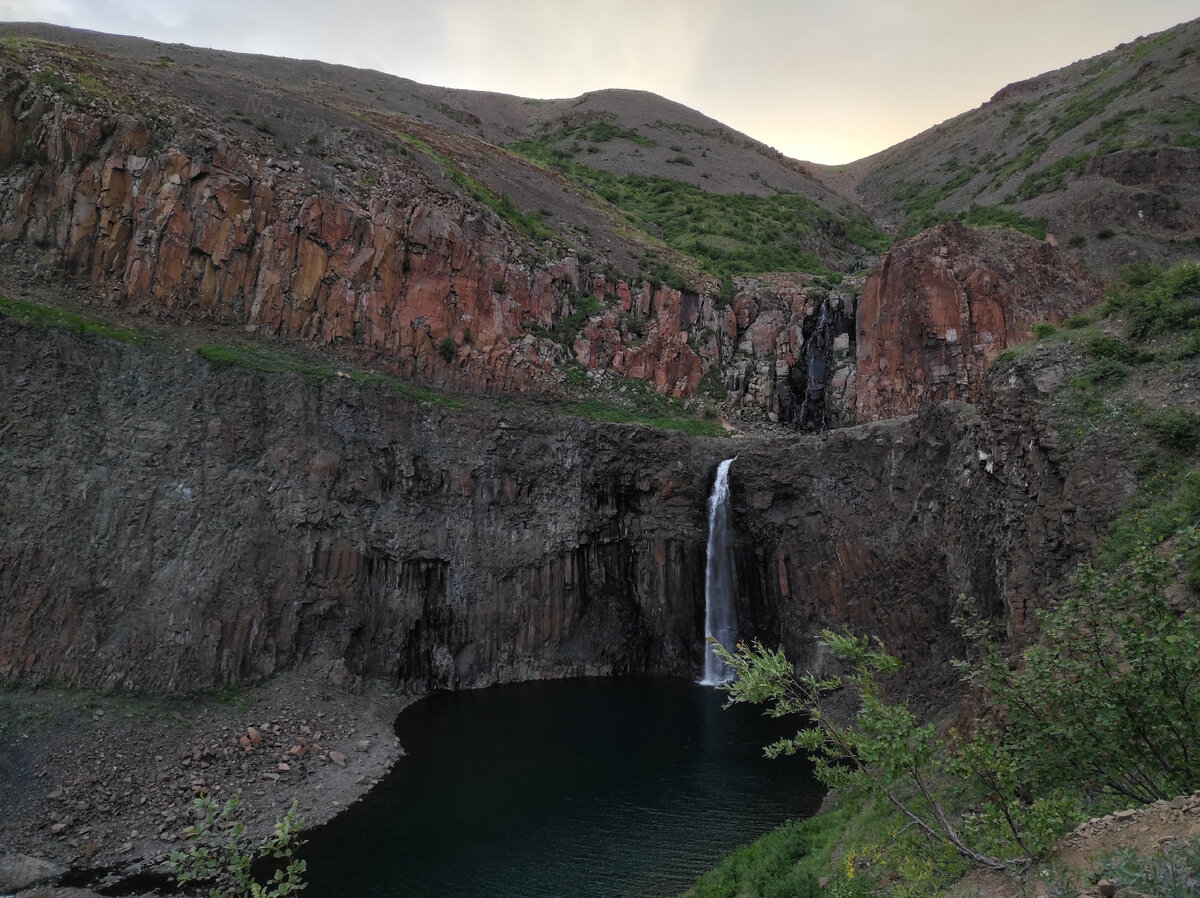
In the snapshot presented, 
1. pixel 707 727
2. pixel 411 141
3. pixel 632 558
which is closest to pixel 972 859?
pixel 707 727

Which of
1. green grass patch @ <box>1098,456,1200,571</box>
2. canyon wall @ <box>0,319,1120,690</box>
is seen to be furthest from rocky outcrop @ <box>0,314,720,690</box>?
green grass patch @ <box>1098,456,1200,571</box>

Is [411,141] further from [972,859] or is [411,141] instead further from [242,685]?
[972,859]

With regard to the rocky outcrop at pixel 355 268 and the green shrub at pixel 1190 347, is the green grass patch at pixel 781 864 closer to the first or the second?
the green shrub at pixel 1190 347

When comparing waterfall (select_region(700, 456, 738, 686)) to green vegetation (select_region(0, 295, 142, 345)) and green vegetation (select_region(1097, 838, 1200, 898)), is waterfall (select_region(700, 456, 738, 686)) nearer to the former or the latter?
green vegetation (select_region(0, 295, 142, 345))

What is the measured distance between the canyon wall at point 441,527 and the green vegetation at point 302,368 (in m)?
0.53

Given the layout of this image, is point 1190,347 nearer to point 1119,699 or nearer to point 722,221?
point 1119,699

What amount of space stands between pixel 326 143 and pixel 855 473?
34.4 metres

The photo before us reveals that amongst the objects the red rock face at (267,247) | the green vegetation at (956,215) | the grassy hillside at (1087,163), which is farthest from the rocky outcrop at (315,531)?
the grassy hillside at (1087,163)

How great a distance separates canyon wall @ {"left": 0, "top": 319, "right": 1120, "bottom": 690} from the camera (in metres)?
21.6

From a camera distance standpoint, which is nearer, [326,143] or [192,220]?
[192,220]

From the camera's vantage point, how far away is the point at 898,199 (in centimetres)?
8725

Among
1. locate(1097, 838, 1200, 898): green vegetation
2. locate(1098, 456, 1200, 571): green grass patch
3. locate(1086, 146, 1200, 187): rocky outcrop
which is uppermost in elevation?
locate(1086, 146, 1200, 187): rocky outcrop

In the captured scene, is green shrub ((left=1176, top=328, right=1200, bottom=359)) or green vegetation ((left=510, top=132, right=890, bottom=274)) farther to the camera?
green vegetation ((left=510, top=132, right=890, bottom=274))

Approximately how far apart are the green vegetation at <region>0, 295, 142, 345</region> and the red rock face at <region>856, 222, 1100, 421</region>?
36383 mm
